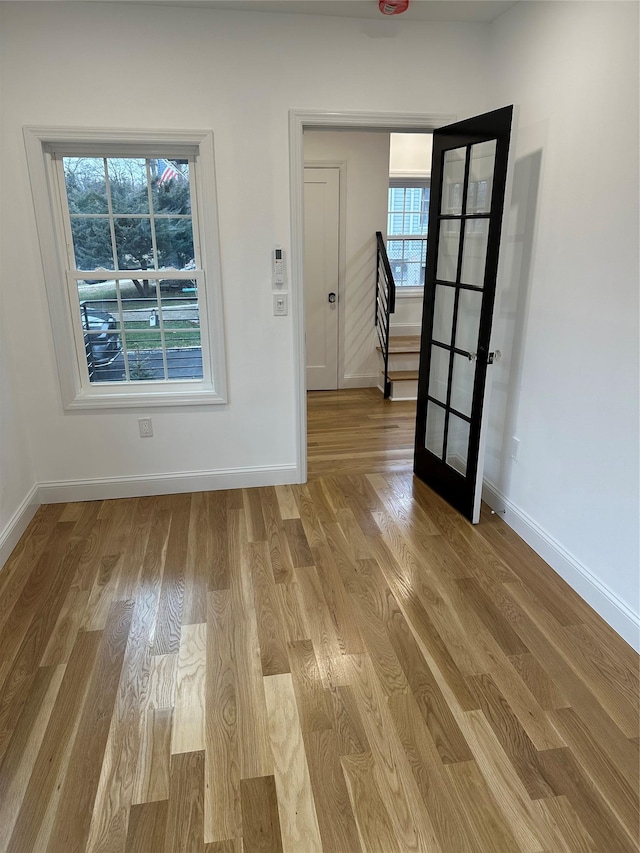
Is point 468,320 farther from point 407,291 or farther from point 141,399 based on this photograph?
point 407,291

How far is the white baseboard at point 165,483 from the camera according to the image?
Answer: 3340 millimetres

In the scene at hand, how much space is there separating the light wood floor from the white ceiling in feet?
8.74

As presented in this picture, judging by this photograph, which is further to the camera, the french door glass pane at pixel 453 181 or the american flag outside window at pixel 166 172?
the american flag outside window at pixel 166 172

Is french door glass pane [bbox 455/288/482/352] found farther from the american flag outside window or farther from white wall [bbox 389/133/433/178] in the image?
white wall [bbox 389/133/433/178]

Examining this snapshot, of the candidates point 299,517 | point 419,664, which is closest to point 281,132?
point 299,517

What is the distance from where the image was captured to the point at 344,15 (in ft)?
9.25

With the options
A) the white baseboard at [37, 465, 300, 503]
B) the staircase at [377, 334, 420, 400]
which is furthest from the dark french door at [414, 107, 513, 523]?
the staircase at [377, 334, 420, 400]

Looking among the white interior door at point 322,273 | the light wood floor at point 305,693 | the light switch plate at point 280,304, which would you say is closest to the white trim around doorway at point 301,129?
the light switch plate at point 280,304

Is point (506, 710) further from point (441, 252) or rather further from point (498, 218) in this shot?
point (441, 252)

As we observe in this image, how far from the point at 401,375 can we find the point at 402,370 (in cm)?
13

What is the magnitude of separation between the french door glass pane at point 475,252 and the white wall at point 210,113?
0.80 metres

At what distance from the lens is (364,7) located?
8.96ft

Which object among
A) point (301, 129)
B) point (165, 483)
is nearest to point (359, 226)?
point (301, 129)

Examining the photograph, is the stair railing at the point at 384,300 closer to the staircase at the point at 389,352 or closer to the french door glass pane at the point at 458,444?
the staircase at the point at 389,352
